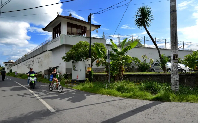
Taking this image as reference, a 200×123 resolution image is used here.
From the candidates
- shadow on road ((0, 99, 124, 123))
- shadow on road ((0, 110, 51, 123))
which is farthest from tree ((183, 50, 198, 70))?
shadow on road ((0, 110, 51, 123))

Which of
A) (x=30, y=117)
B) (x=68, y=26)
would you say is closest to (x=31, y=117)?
(x=30, y=117)

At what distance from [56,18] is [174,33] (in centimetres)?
1761

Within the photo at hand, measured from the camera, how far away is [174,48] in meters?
8.73

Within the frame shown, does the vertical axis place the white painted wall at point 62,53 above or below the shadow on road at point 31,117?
above

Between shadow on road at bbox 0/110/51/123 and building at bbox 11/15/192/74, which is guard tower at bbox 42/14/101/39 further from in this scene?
shadow on road at bbox 0/110/51/123

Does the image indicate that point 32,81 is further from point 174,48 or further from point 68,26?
point 68,26

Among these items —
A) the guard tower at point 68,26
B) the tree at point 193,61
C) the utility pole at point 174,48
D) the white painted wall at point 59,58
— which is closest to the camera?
the utility pole at point 174,48

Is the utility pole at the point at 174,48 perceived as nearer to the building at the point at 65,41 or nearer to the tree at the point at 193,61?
the tree at the point at 193,61

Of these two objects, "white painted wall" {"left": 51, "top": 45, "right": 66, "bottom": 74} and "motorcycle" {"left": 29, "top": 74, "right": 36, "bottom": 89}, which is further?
"white painted wall" {"left": 51, "top": 45, "right": 66, "bottom": 74}

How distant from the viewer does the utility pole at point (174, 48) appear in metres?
8.59

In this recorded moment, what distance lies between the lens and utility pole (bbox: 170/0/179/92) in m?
8.59

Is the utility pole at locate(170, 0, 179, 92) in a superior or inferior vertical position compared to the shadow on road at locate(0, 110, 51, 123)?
superior

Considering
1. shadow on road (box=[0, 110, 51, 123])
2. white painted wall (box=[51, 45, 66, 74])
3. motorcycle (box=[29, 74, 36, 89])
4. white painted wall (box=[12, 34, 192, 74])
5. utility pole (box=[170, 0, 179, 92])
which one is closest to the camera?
shadow on road (box=[0, 110, 51, 123])

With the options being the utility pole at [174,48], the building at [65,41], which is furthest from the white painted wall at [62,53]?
the utility pole at [174,48]
